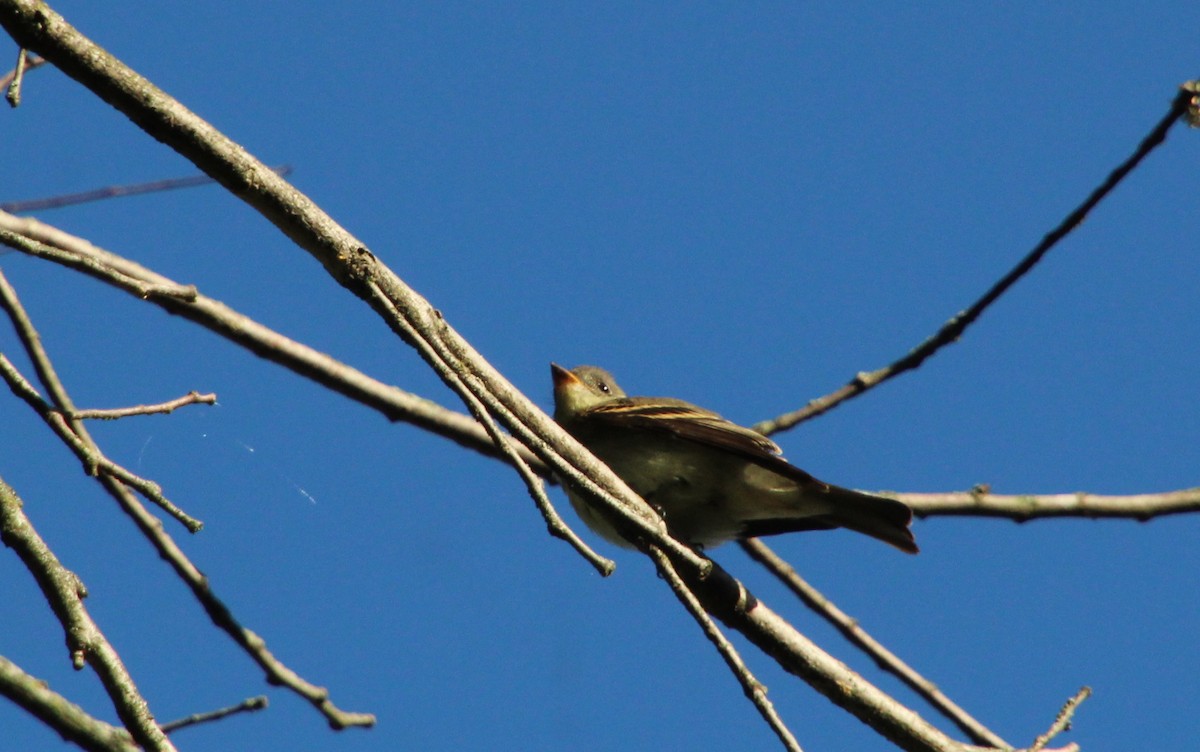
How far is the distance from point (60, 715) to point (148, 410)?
96 cm

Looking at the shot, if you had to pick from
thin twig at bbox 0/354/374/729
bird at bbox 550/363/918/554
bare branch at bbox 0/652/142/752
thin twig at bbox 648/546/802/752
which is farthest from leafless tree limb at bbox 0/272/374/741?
thin twig at bbox 648/546/802/752

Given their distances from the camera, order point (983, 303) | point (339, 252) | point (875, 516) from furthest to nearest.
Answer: point (875, 516), point (983, 303), point (339, 252)

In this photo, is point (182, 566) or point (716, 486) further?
point (716, 486)

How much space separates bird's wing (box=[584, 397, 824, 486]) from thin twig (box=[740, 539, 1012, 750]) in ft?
1.50

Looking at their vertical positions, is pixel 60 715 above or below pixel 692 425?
below

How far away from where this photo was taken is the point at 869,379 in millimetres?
5363

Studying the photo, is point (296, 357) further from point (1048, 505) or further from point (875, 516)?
point (1048, 505)

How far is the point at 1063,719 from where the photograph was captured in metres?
3.65

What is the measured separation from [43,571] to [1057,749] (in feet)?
9.65

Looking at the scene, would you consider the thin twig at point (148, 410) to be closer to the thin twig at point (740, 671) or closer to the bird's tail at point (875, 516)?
the thin twig at point (740, 671)

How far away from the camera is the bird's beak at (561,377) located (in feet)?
24.4

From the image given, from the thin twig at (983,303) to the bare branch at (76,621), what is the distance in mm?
2997

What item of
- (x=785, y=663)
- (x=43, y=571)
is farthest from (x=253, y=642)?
(x=785, y=663)

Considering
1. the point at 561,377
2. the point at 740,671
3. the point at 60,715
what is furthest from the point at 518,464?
the point at 561,377
